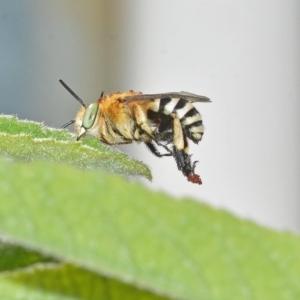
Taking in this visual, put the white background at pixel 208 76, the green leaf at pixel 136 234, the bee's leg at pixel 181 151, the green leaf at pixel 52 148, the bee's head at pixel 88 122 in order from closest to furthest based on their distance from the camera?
the green leaf at pixel 136 234
the green leaf at pixel 52 148
the bee's leg at pixel 181 151
the bee's head at pixel 88 122
the white background at pixel 208 76

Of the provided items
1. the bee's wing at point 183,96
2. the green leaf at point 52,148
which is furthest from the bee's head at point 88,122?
the green leaf at point 52,148

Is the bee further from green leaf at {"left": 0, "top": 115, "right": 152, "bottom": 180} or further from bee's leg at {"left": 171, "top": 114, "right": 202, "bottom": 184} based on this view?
green leaf at {"left": 0, "top": 115, "right": 152, "bottom": 180}

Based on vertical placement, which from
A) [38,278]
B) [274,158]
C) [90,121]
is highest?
[38,278]

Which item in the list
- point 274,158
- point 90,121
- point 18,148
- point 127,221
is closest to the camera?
point 127,221

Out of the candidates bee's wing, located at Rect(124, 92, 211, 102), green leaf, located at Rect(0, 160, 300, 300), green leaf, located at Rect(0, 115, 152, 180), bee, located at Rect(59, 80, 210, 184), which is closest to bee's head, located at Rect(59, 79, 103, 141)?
bee, located at Rect(59, 80, 210, 184)

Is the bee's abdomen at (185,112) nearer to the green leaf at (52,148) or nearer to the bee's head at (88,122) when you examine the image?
the bee's head at (88,122)

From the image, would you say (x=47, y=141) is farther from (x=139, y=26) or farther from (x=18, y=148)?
(x=139, y=26)

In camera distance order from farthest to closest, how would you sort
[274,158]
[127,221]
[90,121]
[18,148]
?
[274,158], [90,121], [18,148], [127,221]

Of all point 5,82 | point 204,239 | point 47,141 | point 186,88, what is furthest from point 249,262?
point 5,82

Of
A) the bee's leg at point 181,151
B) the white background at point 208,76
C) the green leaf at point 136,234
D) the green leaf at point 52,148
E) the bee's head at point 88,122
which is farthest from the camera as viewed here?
the white background at point 208,76
